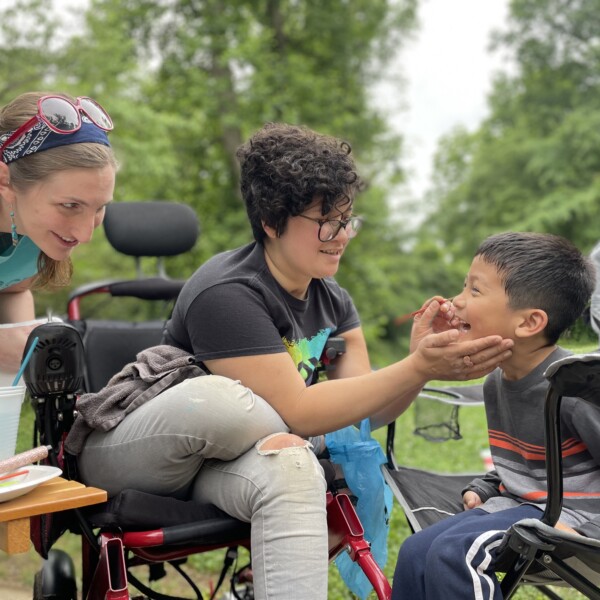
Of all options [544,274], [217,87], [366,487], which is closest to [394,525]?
[366,487]

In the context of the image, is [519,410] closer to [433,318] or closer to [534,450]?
[534,450]

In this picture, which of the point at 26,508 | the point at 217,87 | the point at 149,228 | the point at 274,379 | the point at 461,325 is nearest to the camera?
the point at 26,508

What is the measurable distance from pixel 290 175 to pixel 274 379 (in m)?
0.47

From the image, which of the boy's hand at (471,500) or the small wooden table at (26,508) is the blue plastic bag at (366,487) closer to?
the boy's hand at (471,500)

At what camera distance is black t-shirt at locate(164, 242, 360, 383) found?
1.73m

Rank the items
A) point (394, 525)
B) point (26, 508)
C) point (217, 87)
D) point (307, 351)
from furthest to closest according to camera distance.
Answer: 1. point (217, 87)
2. point (394, 525)
3. point (307, 351)
4. point (26, 508)

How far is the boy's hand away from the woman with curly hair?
0.27 metres

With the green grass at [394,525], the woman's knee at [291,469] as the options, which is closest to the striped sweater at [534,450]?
the green grass at [394,525]

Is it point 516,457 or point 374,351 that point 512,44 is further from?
point 516,457

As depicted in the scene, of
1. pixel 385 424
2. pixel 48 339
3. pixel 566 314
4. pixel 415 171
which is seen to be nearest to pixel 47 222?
pixel 48 339

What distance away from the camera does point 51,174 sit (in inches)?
69.5

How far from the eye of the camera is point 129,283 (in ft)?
9.60

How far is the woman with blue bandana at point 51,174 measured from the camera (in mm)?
1769

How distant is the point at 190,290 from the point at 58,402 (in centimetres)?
37
